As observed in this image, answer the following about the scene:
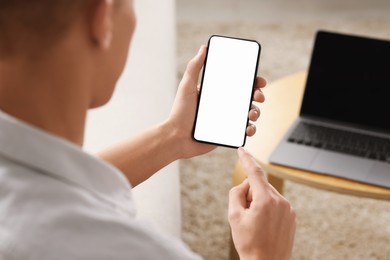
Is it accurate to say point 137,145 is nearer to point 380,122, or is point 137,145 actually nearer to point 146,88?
point 146,88

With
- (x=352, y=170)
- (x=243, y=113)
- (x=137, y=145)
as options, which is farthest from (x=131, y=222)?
(x=352, y=170)

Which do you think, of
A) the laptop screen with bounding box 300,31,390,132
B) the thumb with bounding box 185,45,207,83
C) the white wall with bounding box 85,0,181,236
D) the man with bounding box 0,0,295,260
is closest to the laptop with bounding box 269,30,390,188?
the laptop screen with bounding box 300,31,390,132

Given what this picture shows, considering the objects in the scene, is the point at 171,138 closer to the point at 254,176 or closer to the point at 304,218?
the point at 254,176

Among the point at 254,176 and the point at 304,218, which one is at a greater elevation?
the point at 254,176

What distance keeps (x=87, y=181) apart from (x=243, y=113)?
2.15 feet

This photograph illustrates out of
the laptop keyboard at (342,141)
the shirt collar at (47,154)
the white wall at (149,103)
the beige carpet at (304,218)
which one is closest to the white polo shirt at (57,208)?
the shirt collar at (47,154)

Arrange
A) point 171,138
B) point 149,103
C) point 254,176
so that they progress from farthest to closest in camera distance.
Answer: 1. point 149,103
2. point 171,138
3. point 254,176

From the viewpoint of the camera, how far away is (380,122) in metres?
1.77

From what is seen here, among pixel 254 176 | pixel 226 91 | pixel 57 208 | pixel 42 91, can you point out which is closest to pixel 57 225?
pixel 57 208

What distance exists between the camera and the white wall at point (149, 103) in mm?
1510

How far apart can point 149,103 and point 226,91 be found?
523 mm

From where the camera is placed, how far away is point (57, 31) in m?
0.66

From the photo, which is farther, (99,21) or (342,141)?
(342,141)

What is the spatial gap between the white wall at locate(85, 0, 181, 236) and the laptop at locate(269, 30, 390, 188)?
312mm
